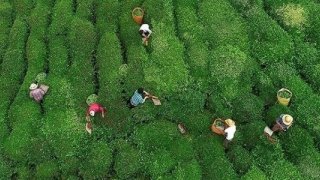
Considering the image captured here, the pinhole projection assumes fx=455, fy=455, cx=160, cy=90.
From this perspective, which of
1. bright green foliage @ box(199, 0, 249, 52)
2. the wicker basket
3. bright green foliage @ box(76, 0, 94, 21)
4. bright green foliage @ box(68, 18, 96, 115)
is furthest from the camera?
bright green foliage @ box(76, 0, 94, 21)

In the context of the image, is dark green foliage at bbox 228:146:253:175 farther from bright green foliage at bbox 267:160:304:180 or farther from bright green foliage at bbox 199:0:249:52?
bright green foliage at bbox 199:0:249:52

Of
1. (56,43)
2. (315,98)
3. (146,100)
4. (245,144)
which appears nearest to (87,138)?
(146,100)

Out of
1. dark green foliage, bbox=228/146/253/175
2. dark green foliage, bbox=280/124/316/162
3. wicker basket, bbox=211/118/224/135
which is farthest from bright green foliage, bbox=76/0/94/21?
dark green foliage, bbox=280/124/316/162

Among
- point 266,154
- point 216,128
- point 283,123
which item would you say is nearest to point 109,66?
point 216,128

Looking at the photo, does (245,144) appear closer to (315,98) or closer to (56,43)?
(315,98)

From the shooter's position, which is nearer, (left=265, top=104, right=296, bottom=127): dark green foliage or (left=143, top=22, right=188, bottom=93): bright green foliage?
(left=265, top=104, right=296, bottom=127): dark green foliage

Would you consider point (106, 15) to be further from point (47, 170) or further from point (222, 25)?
point (47, 170)
